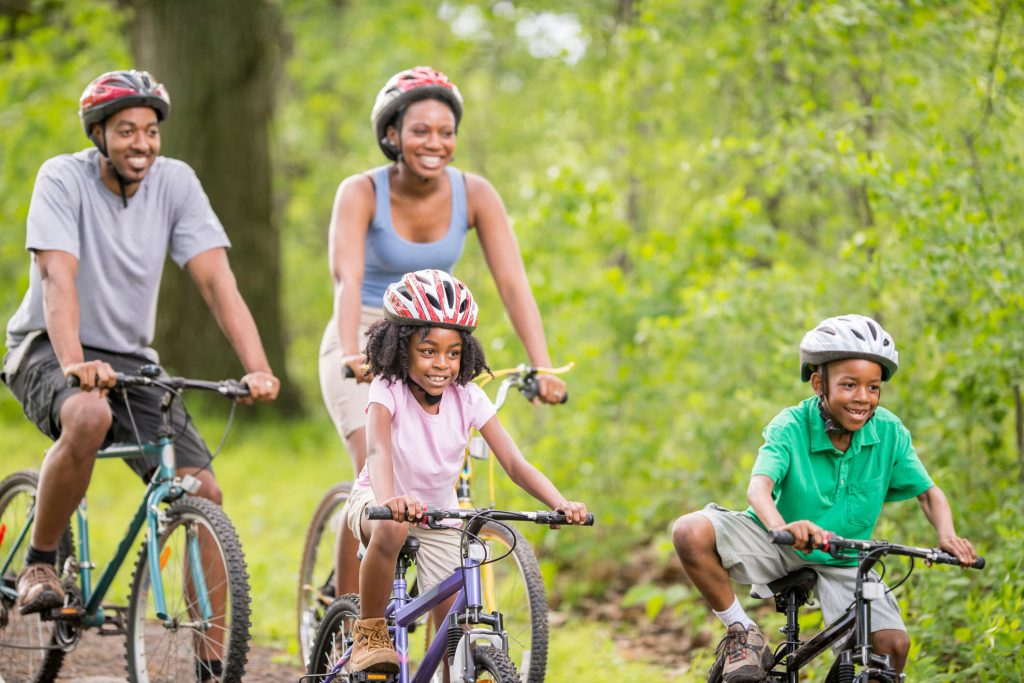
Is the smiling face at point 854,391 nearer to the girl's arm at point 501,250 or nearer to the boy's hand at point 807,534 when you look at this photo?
the boy's hand at point 807,534

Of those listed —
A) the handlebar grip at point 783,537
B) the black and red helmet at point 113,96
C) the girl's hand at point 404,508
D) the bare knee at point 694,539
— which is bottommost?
the bare knee at point 694,539

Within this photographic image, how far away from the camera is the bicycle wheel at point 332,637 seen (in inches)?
168

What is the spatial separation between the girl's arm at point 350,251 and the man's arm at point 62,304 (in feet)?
3.02

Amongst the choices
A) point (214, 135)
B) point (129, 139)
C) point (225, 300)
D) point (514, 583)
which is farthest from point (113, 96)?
point (214, 135)

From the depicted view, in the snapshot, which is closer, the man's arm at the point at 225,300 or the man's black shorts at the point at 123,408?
the man's black shorts at the point at 123,408

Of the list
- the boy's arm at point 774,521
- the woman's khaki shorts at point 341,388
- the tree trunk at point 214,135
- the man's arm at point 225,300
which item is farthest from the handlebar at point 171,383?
the tree trunk at point 214,135

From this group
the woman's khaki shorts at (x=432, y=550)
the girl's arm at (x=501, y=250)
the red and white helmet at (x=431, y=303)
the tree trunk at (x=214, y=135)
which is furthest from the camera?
the tree trunk at (x=214, y=135)

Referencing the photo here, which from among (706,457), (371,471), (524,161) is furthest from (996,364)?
(524,161)

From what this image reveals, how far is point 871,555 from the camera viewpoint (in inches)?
144

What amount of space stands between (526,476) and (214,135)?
28.8 ft

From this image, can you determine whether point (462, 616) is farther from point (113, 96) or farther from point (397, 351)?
point (113, 96)

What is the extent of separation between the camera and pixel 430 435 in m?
4.07

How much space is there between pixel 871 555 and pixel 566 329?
15.7ft

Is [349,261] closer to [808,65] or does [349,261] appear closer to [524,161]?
[808,65]
